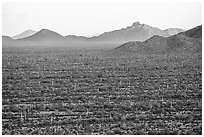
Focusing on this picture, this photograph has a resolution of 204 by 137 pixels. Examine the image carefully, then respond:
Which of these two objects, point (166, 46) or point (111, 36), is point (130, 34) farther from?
point (166, 46)

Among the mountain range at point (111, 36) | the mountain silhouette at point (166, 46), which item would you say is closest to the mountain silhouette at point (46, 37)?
the mountain range at point (111, 36)

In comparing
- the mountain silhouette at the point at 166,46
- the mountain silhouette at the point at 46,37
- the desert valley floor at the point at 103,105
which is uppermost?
the mountain silhouette at the point at 46,37

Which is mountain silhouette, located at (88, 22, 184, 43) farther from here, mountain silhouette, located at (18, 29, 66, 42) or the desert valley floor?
the desert valley floor

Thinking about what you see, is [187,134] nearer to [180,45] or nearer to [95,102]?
[95,102]

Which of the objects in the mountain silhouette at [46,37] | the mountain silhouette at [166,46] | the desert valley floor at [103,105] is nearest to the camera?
the desert valley floor at [103,105]

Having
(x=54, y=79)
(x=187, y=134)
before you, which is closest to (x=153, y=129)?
(x=187, y=134)

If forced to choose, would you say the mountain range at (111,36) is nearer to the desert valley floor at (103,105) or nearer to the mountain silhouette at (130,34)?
the mountain silhouette at (130,34)

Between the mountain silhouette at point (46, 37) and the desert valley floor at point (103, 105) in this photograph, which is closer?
the desert valley floor at point (103, 105)

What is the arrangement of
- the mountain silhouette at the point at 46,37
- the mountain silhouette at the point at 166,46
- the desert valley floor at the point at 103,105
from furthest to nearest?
the mountain silhouette at the point at 46,37, the mountain silhouette at the point at 166,46, the desert valley floor at the point at 103,105

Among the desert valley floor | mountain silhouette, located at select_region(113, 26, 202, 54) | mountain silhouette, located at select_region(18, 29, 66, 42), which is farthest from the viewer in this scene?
mountain silhouette, located at select_region(18, 29, 66, 42)

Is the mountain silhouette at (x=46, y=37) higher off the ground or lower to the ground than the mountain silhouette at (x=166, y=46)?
higher

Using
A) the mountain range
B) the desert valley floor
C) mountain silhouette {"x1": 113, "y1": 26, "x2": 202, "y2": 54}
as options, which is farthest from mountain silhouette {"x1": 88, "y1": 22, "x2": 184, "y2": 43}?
the desert valley floor
